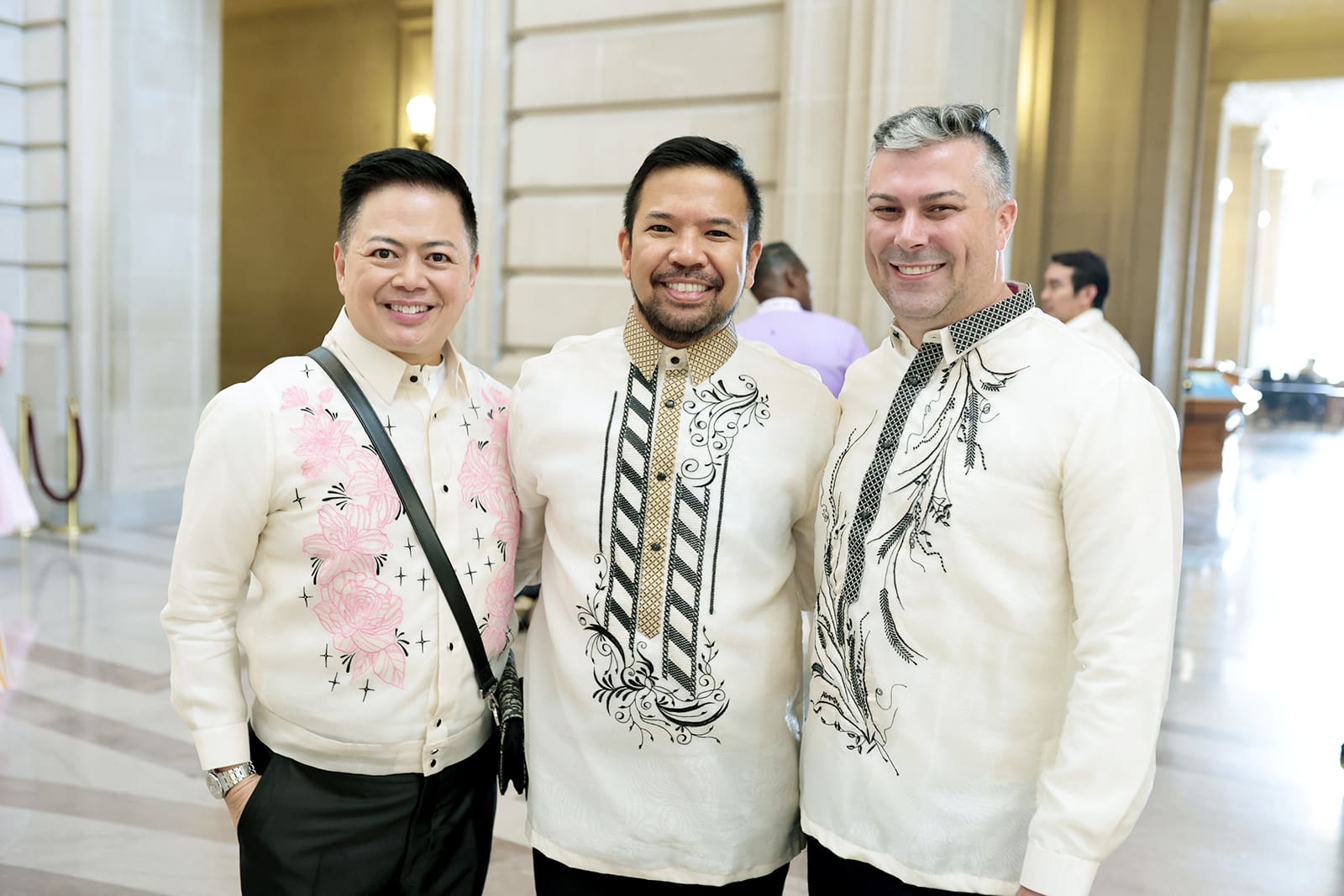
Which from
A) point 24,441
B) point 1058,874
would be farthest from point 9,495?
point 1058,874

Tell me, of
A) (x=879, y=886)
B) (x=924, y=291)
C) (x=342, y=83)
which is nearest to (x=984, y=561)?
(x=924, y=291)

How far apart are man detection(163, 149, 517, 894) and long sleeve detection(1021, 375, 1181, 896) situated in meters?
1.09

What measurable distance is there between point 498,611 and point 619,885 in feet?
1.89

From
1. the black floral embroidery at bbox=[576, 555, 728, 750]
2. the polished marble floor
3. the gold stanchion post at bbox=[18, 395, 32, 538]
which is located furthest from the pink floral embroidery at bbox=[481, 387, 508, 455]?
the gold stanchion post at bbox=[18, 395, 32, 538]

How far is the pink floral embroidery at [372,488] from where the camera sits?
6.83 feet

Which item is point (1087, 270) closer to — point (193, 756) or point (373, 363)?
point (193, 756)

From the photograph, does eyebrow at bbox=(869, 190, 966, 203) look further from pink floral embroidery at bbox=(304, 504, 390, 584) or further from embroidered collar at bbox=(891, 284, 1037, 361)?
pink floral embroidery at bbox=(304, 504, 390, 584)

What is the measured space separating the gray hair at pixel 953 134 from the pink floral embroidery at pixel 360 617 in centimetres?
121

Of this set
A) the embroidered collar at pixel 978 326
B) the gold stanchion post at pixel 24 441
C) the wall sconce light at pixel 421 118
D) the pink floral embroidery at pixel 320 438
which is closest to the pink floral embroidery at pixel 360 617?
the pink floral embroidery at pixel 320 438

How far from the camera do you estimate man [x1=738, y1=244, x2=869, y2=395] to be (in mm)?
4906

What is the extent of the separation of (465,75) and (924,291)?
6199 millimetres

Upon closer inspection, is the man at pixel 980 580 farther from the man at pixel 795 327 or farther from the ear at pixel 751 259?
the man at pixel 795 327

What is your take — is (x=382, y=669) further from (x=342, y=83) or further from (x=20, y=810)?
(x=342, y=83)

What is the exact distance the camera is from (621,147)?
7086 millimetres
